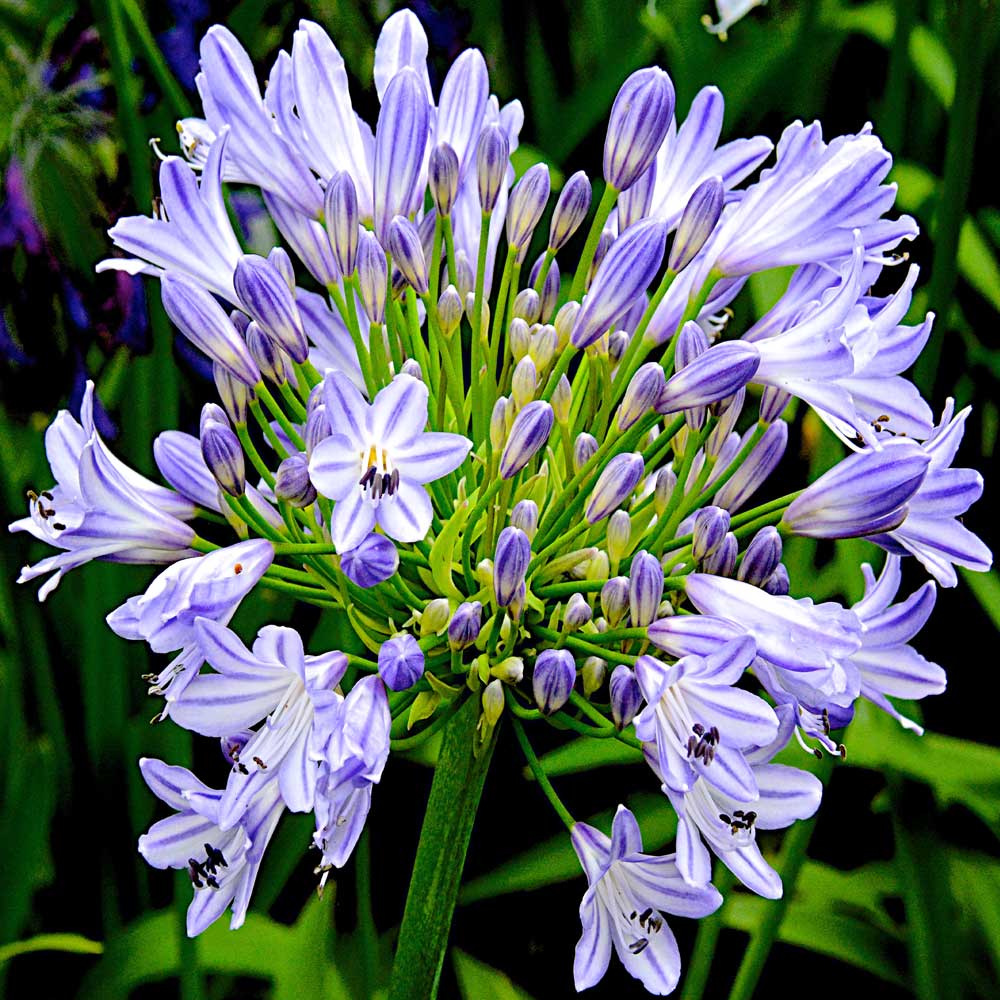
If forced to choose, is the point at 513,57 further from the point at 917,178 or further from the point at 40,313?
the point at 40,313

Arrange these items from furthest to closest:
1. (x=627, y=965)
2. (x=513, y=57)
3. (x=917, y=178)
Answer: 1. (x=513, y=57)
2. (x=917, y=178)
3. (x=627, y=965)

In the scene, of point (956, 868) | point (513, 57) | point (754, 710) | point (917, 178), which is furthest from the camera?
point (513, 57)

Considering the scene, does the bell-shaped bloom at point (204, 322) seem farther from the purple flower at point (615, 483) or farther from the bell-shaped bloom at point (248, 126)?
the purple flower at point (615, 483)

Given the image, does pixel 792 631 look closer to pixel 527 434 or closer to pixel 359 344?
pixel 527 434

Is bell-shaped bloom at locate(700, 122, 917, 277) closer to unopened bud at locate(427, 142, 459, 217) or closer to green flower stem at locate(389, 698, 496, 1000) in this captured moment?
unopened bud at locate(427, 142, 459, 217)

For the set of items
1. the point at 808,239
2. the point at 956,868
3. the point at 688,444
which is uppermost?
the point at 808,239

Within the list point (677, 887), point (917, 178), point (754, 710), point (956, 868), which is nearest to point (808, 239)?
point (754, 710)
